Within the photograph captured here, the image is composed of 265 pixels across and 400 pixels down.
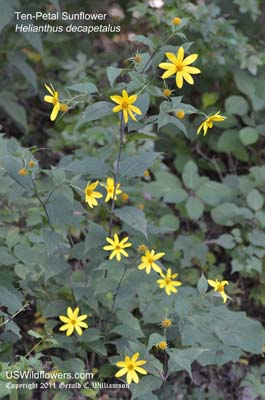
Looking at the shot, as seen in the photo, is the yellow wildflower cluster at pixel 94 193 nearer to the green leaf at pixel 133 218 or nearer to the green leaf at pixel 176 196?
the green leaf at pixel 133 218

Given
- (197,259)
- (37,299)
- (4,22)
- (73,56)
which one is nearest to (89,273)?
(37,299)

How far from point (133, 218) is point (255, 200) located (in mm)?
944

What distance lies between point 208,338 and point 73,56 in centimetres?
208

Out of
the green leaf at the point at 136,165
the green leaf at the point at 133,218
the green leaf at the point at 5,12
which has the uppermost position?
the green leaf at the point at 5,12

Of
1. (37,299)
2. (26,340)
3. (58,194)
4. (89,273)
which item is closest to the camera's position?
(58,194)

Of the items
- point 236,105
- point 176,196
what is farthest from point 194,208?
point 236,105

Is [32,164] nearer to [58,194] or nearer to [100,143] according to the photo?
[58,194]

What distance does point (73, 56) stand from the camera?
3678mm

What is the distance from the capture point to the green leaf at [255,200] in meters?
2.71

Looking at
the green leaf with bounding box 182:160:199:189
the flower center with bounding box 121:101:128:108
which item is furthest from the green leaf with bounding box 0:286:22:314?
the green leaf with bounding box 182:160:199:189

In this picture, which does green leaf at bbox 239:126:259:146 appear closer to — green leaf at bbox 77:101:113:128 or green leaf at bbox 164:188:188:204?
green leaf at bbox 164:188:188:204

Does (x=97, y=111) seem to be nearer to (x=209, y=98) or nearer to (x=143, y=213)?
(x=143, y=213)

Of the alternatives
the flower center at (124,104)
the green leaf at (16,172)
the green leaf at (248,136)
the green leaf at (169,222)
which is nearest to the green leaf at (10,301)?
the green leaf at (16,172)

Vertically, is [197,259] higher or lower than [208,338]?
lower
